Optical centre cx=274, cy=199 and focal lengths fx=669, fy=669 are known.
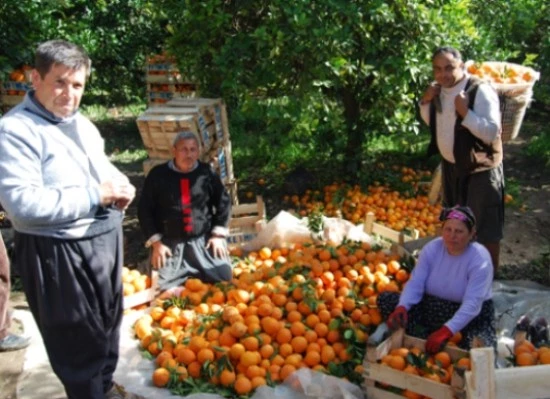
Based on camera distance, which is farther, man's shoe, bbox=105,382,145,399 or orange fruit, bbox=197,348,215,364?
orange fruit, bbox=197,348,215,364

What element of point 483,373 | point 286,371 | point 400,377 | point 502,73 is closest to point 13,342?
point 286,371

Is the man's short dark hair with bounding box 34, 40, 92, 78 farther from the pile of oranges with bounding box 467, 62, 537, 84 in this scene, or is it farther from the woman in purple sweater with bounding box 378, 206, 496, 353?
the pile of oranges with bounding box 467, 62, 537, 84

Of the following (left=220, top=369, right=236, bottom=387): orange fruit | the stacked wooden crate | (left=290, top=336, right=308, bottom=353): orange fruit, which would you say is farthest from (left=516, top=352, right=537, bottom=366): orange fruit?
the stacked wooden crate

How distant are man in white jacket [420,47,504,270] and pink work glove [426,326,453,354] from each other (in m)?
1.11

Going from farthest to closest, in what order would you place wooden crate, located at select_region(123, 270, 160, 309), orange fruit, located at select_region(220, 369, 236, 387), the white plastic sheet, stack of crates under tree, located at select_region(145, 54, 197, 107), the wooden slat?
stack of crates under tree, located at select_region(145, 54, 197, 107)
the white plastic sheet
wooden crate, located at select_region(123, 270, 160, 309)
orange fruit, located at select_region(220, 369, 236, 387)
the wooden slat

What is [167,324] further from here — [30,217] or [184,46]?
[184,46]

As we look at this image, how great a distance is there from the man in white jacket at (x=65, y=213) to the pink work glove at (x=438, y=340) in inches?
62.9

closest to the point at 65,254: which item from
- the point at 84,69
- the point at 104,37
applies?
the point at 84,69

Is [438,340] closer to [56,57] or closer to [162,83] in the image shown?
[56,57]

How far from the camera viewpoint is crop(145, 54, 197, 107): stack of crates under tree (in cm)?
912

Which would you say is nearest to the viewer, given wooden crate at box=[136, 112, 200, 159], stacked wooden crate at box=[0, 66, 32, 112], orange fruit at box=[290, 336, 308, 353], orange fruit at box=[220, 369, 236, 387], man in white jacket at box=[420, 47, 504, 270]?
orange fruit at box=[220, 369, 236, 387]

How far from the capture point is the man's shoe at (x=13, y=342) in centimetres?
412

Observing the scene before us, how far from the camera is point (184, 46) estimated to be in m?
6.15

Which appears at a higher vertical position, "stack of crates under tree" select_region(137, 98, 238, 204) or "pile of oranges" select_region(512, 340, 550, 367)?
"stack of crates under tree" select_region(137, 98, 238, 204)
